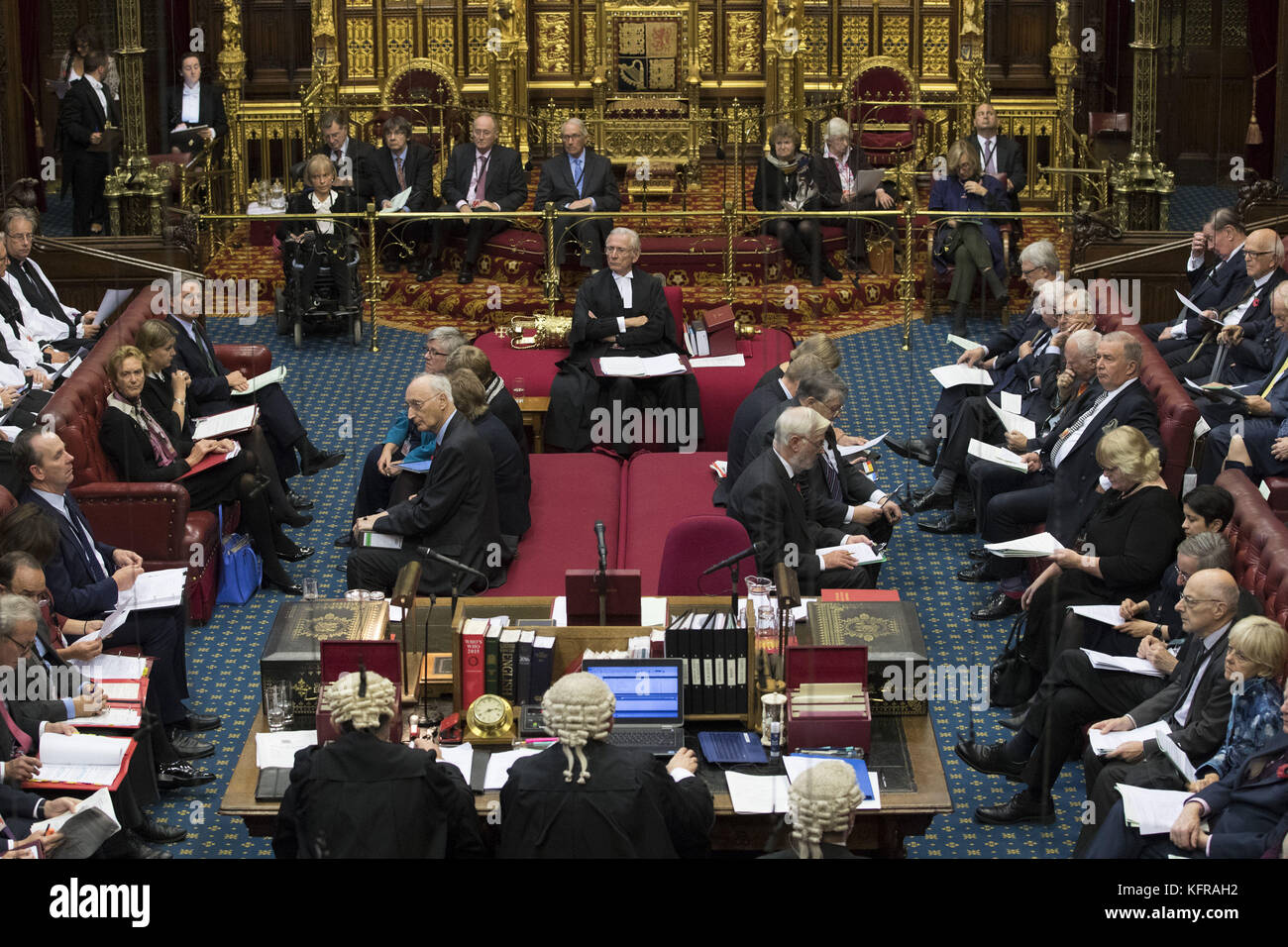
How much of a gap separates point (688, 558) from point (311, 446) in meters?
3.61

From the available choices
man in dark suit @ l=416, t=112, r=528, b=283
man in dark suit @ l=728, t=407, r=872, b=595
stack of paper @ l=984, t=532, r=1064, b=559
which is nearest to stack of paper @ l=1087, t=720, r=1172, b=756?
stack of paper @ l=984, t=532, r=1064, b=559

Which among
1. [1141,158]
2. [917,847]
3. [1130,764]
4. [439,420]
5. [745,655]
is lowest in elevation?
[917,847]

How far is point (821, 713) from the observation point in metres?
6.38

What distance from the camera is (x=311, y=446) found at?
10547 millimetres

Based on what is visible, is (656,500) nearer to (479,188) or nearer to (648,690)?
(648,690)

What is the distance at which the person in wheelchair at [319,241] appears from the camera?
13000 mm

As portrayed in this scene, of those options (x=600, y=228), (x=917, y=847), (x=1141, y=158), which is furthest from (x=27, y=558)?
(x=1141, y=158)

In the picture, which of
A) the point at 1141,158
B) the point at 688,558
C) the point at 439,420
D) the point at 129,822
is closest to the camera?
the point at 129,822

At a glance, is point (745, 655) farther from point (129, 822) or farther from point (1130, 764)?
point (129, 822)

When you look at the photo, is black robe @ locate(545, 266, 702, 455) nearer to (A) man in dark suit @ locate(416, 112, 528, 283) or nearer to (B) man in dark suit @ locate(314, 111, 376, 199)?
(A) man in dark suit @ locate(416, 112, 528, 283)

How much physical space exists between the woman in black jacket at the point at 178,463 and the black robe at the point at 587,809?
13.2 feet

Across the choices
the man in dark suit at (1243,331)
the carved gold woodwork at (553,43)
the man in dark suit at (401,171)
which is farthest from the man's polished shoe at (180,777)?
the carved gold woodwork at (553,43)

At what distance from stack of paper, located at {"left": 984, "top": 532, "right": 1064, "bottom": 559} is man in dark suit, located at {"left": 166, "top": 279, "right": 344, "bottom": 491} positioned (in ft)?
13.1

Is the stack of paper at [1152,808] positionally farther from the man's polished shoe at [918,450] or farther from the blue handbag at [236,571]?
the blue handbag at [236,571]
